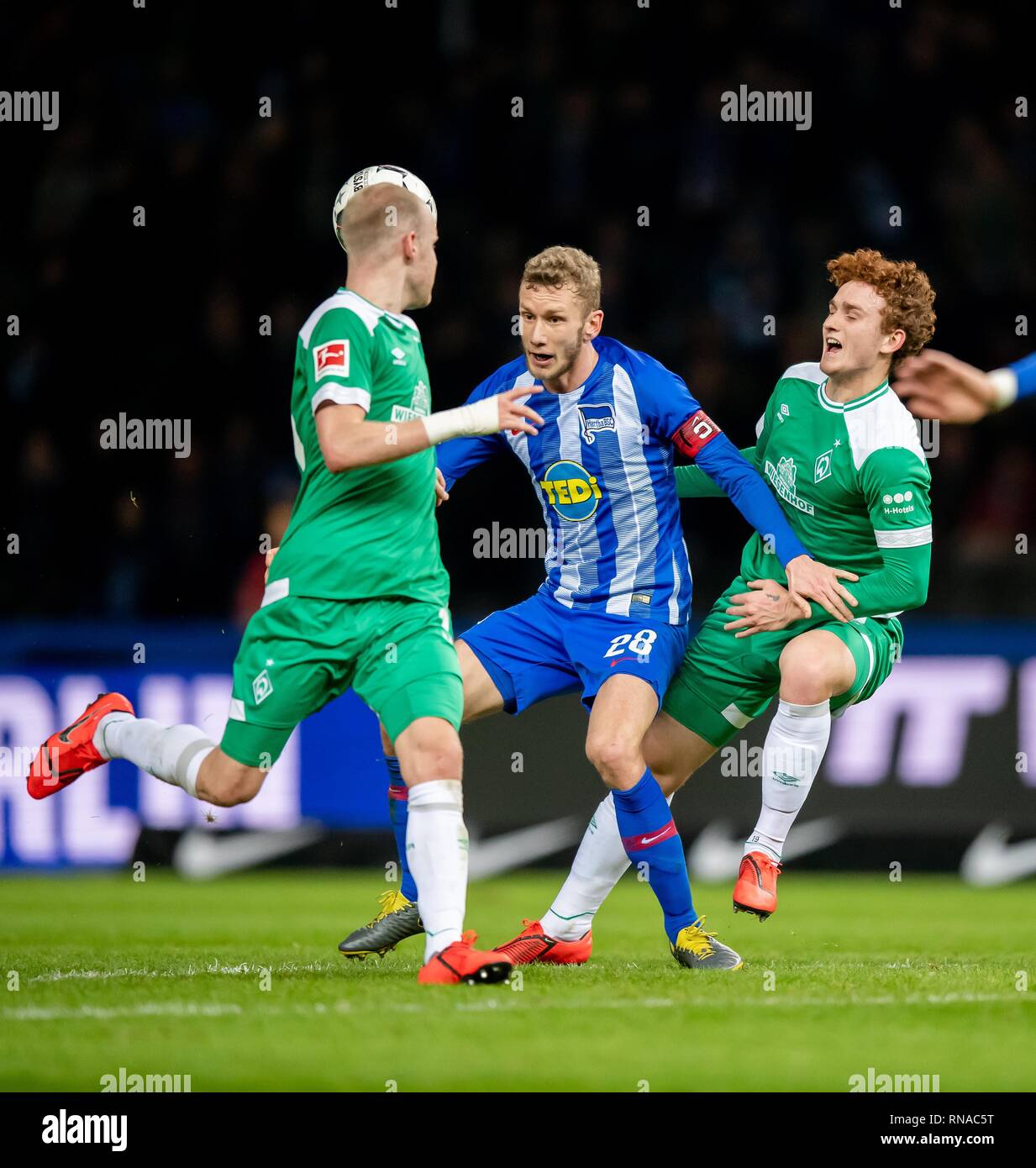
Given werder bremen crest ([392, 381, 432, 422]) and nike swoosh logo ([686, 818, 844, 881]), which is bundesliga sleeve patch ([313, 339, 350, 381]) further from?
nike swoosh logo ([686, 818, 844, 881])

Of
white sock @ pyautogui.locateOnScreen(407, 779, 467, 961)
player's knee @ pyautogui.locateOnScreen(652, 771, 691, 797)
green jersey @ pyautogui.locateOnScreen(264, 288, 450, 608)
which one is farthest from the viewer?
player's knee @ pyautogui.locateOnScreen(652, 771, 691, 797)

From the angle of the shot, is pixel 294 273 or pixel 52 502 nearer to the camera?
pixel 52 502

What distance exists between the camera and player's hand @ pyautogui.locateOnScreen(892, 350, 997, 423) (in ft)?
15.9

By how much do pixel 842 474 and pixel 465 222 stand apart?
22.7 ft

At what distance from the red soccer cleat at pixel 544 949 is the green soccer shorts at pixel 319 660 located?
126cm

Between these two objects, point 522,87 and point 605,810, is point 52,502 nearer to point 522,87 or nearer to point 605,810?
point 522,87

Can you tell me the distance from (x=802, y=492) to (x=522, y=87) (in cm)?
753

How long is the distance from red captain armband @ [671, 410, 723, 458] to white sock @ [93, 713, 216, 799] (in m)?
1.84

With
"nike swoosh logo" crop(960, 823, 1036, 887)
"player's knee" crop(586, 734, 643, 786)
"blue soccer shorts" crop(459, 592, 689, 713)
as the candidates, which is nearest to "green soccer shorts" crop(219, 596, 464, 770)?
"player's knee" crop(586, 734, 643, 786)

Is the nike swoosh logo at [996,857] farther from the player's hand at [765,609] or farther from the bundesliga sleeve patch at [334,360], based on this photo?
the bundesliga sleeve patch at [334,360]

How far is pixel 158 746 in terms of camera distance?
5.57m

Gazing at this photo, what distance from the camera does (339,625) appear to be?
5.16 m

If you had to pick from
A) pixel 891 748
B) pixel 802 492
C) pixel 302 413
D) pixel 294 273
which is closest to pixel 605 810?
pixel 802 492

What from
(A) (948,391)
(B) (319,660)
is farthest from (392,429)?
(A) (948,391)
